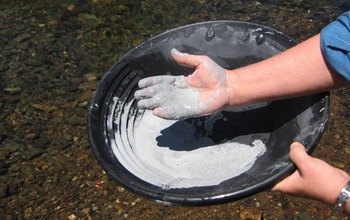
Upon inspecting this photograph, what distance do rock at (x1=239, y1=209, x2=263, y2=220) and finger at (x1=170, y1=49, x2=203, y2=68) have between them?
936mm

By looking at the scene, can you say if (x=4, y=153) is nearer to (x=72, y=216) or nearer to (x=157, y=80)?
(x=72, y=216)

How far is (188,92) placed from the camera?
2.15 meters

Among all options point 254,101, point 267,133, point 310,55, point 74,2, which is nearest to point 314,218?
point 267,133

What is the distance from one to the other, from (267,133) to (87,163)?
1.24 m

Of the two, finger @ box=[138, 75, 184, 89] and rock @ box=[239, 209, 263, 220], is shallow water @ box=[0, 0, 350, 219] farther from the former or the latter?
finger @ box=[138, 75, 184, 89]

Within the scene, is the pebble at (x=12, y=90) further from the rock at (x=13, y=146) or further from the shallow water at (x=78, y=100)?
the rock at (x=13, y=146)

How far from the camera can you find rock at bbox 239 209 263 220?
8.36ft

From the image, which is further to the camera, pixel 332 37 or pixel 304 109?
pixel 304 109

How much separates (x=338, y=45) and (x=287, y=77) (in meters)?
0.27

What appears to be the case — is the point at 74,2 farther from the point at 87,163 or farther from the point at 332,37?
the point at 332,37

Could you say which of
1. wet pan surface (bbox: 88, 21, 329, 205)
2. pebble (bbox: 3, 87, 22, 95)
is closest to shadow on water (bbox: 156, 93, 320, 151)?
wet pan surface (bbox: 88, 21, 329, 205)

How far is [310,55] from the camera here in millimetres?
1932

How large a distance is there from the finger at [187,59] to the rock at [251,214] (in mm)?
936

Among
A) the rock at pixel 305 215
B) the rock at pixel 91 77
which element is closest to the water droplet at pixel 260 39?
the rock at pixel 305 215
